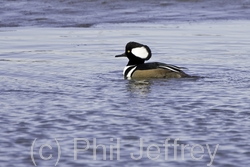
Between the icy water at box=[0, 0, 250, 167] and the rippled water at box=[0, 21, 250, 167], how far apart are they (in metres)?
0.02

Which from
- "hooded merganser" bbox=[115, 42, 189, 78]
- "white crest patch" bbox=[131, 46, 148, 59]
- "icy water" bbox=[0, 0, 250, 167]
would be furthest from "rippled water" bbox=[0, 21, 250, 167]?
"white crest patch" bbox=[131, 46, 148, 59]

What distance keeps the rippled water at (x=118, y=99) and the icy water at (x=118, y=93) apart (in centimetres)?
2

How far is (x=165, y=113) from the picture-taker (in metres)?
9.70

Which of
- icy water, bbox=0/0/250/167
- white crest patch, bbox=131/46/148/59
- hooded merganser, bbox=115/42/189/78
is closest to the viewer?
icy water, bbox=0/0/250/167

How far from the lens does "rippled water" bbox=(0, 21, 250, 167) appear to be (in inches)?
316

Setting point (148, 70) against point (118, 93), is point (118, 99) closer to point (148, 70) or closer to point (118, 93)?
point (118, 93)

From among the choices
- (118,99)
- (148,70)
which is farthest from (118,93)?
(148,70)

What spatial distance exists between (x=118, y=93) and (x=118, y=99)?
55cm

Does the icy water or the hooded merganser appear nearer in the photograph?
the icy water

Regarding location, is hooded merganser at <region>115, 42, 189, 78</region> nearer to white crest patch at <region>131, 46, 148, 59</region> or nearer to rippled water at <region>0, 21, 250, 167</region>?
white crest patch at <region>131, 46, 148, 59</region>

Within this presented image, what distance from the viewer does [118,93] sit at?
11289 millimetres

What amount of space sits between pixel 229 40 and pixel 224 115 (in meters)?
7.53

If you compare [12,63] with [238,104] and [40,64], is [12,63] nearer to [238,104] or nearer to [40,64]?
[40,64]

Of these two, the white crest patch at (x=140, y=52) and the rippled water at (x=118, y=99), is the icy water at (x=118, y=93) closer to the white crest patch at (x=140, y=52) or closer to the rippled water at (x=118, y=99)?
the rippled water at (x=118, y=99)
